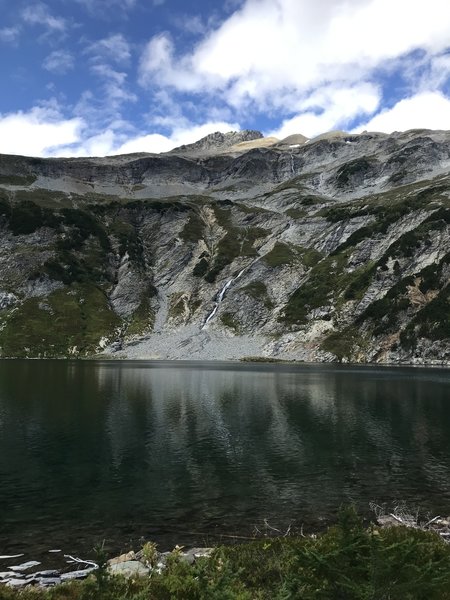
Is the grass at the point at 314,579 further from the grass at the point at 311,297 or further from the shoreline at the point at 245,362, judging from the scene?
the grass at the point at 311,297

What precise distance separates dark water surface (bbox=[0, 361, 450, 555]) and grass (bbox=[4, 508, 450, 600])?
26.1 feet

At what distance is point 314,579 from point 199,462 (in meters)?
26.1

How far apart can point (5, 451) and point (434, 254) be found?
16633cm

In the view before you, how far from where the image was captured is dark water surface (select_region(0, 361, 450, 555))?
2478cm

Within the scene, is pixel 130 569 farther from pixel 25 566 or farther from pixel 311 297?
pixel 311 297

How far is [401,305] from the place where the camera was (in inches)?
6225

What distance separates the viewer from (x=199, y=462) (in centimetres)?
3653

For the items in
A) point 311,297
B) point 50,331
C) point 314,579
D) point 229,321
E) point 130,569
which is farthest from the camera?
point 229,321

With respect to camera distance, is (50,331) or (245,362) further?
(50,331)

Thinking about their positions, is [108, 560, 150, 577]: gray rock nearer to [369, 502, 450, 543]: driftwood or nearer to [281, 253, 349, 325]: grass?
Answer: [369, 502, 450, 543]: driftwood

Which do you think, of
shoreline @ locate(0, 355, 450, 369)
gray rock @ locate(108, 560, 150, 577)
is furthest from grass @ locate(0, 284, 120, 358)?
gray rock @ locate(108, 560, 150, 577)

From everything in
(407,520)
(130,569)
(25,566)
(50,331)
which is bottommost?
(407,520)

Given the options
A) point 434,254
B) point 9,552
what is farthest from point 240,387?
point 434,254

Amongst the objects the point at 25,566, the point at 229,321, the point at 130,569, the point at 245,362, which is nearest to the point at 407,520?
the point at 130,569
